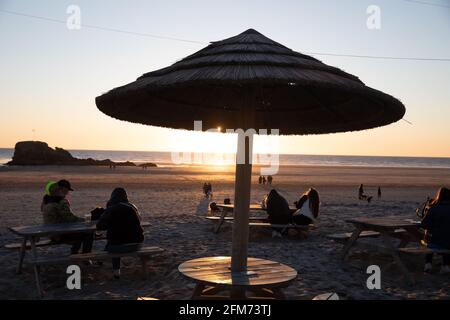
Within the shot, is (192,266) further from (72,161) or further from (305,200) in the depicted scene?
(72,161)

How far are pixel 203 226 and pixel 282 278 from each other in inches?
290

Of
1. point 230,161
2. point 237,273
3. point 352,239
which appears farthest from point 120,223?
point 230,161

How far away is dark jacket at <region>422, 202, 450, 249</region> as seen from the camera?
269 inches

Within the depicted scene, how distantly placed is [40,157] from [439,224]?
2369 inches

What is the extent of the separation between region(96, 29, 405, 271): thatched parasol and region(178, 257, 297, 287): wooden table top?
0.61ft

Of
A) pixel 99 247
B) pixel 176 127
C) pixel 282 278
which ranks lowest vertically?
pixel 99 247

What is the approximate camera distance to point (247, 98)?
14.7 feet

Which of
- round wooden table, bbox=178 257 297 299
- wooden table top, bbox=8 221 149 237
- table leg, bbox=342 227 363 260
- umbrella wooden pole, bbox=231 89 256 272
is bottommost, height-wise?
table leg, bbox=342 227 363 260

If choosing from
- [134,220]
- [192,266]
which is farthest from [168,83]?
[134,220]

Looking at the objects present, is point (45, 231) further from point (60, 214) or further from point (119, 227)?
point (119, 227)

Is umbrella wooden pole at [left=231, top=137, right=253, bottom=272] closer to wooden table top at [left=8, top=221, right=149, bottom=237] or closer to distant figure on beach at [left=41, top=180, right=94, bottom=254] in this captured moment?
wooden table top at [left=8, top=221, right=149, bottom=237]

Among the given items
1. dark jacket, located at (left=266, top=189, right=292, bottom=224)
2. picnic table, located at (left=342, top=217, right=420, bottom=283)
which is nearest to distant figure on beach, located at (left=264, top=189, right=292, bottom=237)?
dark jacket, located at (left=266, top=189, right=292, bottom=224)
